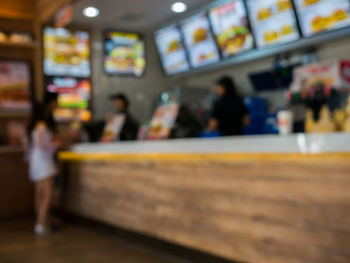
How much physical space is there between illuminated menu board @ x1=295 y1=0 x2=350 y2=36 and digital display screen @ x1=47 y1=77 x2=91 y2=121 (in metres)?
3.07

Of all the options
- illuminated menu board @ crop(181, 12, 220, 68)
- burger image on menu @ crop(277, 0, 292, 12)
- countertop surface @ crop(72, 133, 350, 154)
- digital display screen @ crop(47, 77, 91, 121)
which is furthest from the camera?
digital display screen @ crop(47, 77, 91, 121)

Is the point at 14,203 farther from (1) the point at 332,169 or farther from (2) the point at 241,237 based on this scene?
(1) the point at 332,169

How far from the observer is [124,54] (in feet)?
20.6

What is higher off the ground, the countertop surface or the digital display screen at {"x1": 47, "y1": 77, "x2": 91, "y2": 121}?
the digital display screen at {"x1": 47, "y1": 77, "x2": 91, "y2": 121}

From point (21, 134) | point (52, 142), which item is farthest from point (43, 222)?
point (21, 134)

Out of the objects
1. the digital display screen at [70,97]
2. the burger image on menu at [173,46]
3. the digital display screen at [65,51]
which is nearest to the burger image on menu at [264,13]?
the burger image on menu at [173,46]

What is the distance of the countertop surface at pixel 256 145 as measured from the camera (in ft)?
8.24

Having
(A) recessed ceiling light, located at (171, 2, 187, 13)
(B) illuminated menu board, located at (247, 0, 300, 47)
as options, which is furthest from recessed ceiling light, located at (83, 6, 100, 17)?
(B) illuminated menu board, located at (247, 0, 300, 47)

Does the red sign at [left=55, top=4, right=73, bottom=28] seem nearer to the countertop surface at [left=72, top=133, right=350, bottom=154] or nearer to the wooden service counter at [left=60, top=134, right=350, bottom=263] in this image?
the wooden service counter at [left=60, top=134, right=350, bottom=263]

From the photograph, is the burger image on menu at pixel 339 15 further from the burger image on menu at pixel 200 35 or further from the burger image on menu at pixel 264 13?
the burger image on menu at pixel 200 35

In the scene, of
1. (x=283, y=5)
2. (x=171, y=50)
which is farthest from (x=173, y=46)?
(x=283, y=5)

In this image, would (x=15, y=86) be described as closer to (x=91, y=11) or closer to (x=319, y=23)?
(x=91, y=11)

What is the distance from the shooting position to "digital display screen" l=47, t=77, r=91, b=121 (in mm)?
6316

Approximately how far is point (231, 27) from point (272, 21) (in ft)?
1.98
